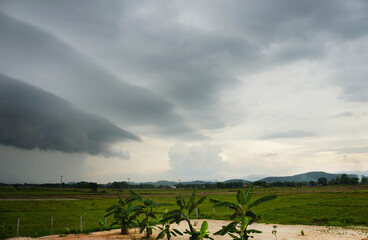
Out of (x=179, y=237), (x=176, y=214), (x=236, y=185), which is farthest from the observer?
(x=236, y=185)

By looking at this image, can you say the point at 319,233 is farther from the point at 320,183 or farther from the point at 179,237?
the point at 320,183

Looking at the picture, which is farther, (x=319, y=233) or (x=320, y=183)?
(x=320, y=183)

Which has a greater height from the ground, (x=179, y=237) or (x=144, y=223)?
→ (x=144, y=223)

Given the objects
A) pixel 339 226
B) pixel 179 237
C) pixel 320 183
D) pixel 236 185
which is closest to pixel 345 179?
pixel 320 183

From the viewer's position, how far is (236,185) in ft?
597

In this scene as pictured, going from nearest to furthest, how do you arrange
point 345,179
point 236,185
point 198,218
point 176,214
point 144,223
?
point 176,214, point 144,223, point 198,218, point 345,179, point 236,185

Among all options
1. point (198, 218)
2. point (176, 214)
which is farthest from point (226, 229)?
point (198, 218)

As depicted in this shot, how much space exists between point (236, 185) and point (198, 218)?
161m

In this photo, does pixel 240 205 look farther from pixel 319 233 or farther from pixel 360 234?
pixel 360 234

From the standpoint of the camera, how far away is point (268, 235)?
59.5 ft

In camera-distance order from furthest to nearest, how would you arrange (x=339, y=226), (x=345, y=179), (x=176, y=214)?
(x=345, y=179) < (x=339, y=226) < (x=176, y=214)

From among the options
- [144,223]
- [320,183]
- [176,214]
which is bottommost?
[320,183]

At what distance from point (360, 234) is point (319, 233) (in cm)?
270

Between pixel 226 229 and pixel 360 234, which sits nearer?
pixel 226 229
